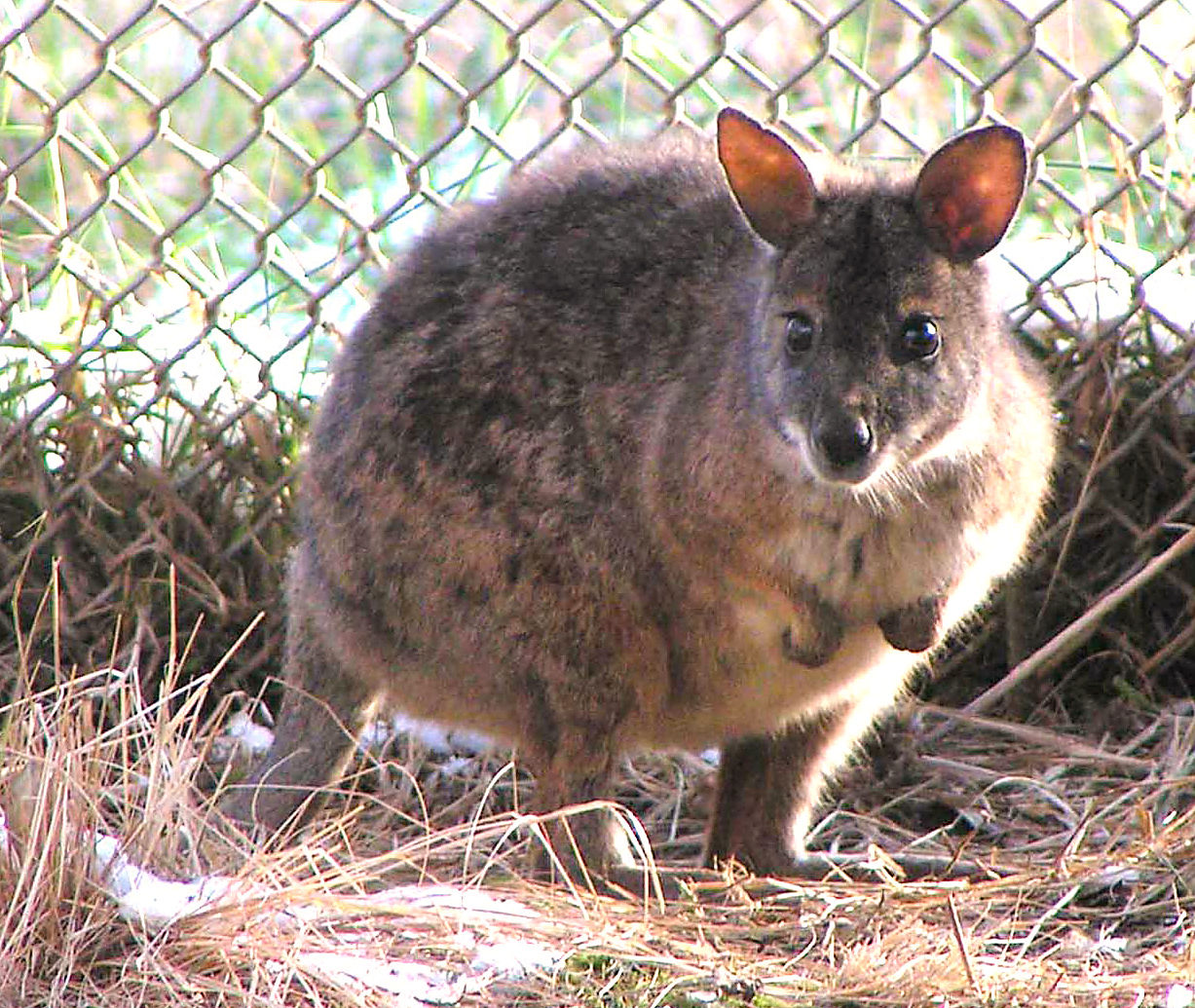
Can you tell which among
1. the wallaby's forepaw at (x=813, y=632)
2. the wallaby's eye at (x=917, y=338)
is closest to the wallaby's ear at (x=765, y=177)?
the wallaby's eye at (x=917, y=338)

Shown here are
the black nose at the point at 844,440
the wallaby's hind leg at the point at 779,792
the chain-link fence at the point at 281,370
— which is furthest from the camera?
the chain-link fence at the point at 281,370

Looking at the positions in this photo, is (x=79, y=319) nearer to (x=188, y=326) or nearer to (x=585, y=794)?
(x=188, y=326)

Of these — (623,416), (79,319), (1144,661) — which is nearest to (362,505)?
(623,416)

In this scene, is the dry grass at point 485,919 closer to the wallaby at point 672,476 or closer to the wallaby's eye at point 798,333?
the wallaby at point 672,476

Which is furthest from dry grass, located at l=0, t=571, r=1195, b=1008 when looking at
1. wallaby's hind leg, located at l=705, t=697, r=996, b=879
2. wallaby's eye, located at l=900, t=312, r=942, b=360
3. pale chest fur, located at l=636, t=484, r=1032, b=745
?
wallaby's eye, located at l=900, t=312, r=942, b=360

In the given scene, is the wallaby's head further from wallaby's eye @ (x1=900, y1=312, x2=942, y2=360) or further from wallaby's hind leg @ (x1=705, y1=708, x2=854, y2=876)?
wallaby's hind leg @ (x1=705, y1=708, x2=854, y2=876)

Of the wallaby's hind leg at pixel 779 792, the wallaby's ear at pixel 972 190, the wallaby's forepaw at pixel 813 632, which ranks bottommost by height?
the wallaby's hind leg at pixel 779 792

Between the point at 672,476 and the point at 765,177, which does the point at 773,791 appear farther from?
the point at 765,177
